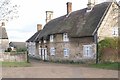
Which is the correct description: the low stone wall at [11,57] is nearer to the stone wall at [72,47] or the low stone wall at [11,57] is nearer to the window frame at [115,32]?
the stone wall at [72,47]

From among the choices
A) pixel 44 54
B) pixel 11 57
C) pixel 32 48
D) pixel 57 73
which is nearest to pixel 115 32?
pixel 11 57

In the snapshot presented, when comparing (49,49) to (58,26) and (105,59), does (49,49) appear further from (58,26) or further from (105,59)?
(105,59)

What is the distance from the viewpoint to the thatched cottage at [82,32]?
37750mm

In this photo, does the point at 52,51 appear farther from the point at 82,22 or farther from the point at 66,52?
the point at 82,22

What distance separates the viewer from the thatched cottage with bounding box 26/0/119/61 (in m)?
37.8

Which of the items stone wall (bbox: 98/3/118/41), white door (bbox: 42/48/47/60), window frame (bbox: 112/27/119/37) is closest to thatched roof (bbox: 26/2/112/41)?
stone wall (bbox: 98/3/118/41)

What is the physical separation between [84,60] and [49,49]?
12283mm

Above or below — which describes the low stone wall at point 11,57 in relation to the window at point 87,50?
below

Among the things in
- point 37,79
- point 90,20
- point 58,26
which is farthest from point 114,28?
point 37,79

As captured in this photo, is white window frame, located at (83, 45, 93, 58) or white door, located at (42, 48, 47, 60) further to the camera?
white door, located at (42, 48, 47, 60)

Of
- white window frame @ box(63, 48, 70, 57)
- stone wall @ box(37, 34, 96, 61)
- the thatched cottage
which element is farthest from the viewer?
white window frame @ box(63, 48, 70, 57)

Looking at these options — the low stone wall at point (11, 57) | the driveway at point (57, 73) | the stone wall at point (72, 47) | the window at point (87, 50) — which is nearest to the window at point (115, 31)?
the stone wall at point (72, 47)

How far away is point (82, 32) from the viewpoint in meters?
39.6

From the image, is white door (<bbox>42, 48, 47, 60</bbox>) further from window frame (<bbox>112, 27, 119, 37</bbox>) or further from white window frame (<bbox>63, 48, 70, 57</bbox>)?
window frame (<bbox>112, 27, 119, 37</bbox>)
